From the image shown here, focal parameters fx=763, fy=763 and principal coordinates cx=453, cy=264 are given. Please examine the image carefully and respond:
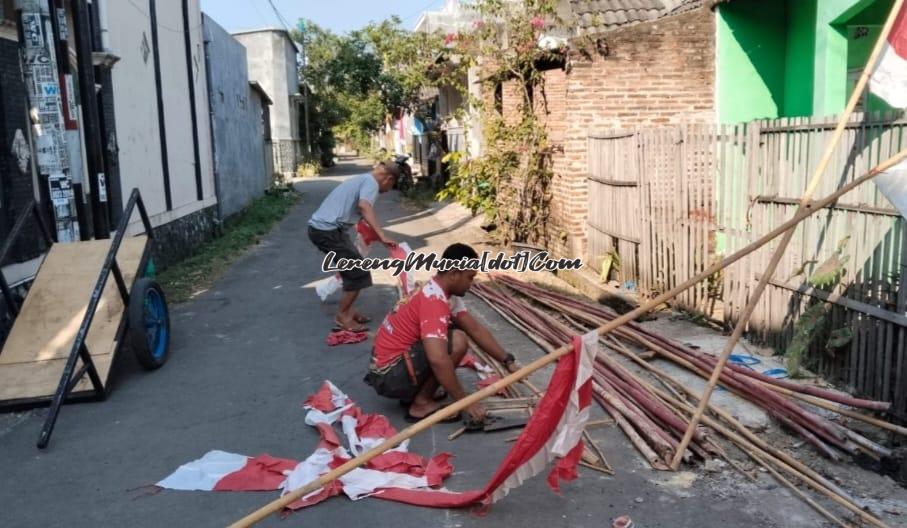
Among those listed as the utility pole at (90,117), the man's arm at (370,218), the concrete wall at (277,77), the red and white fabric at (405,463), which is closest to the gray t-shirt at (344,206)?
the man's arm at (370,218)

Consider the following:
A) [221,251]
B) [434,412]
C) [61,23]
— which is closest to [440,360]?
[434,412]

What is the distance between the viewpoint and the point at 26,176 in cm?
729

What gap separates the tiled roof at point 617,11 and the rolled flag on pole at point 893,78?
281 inches

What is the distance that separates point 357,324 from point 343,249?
0.78 meters

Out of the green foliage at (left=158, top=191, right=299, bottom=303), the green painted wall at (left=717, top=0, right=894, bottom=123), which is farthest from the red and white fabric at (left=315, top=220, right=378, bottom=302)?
the green painted wall at (left=717, top=0, right=894, bottom=123)

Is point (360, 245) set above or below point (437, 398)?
above

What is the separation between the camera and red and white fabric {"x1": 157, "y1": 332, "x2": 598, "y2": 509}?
367 centimetres

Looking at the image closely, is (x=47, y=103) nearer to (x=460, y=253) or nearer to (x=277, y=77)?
(x=460, y=253)

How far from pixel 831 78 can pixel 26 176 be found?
8043 millimetres

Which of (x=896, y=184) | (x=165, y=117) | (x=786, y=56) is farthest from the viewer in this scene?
(x=165, y=117)

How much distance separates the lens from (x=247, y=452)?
470cm

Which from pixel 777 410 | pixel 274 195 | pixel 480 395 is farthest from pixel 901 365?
pixel 274 195

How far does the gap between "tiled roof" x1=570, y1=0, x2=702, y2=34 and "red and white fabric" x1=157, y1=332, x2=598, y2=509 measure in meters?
8.17

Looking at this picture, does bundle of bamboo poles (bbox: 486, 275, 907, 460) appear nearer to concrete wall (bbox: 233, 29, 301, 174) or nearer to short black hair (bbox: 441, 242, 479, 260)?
short black hair (bbox: 441, 242, 479, 260)
